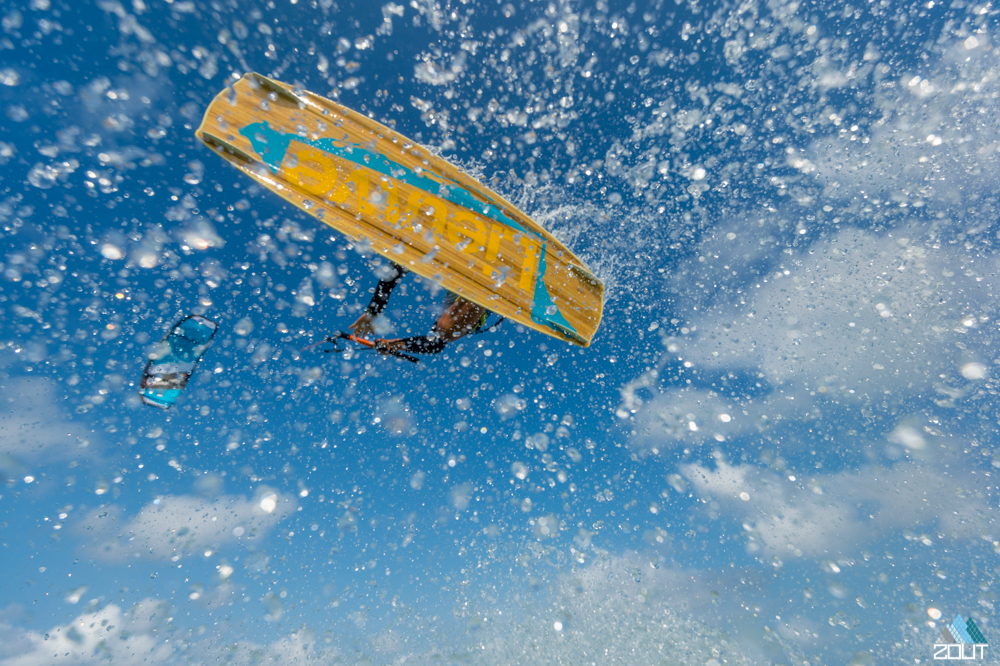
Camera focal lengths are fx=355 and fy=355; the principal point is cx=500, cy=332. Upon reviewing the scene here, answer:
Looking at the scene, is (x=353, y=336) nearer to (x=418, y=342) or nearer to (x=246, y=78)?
(x=418, y=342)

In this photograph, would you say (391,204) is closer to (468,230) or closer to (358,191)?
(358,191)

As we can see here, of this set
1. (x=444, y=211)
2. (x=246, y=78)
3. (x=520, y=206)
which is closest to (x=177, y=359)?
(x=246, y=78)

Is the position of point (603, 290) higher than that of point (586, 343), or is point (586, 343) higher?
point (603, 290)

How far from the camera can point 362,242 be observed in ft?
14.8

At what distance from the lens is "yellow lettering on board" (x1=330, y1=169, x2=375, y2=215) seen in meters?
4.57

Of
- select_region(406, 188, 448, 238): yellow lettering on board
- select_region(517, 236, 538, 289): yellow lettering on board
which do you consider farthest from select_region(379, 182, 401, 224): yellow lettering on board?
select_region(517, 236, 538, 289): yellow lettering on board

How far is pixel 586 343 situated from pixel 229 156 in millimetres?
5335

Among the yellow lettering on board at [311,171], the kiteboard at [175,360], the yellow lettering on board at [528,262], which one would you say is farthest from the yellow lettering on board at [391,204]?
the kiteboard at [175,360]

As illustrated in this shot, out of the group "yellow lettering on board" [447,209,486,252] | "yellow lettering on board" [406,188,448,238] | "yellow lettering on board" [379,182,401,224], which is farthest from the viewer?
"yellow lettering on board" [447,209,486,252]

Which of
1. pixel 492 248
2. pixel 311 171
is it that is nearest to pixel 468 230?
pixel 492 248

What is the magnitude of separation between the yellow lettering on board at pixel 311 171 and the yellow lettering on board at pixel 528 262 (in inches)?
109

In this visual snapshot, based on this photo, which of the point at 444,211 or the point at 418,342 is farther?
the point at 418,342

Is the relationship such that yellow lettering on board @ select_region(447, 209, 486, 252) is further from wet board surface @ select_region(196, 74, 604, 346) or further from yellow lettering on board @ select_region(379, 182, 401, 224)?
yellow lettering on board @ select_region(379, 182, 401, 224)

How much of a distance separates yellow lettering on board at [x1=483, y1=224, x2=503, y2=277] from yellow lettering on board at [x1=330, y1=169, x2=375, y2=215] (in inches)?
64.8
